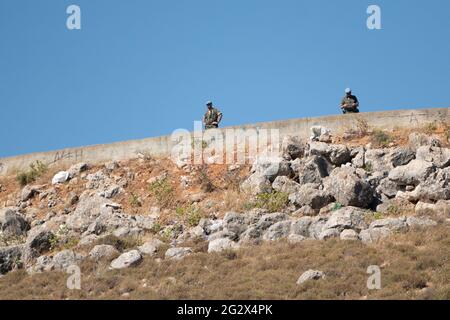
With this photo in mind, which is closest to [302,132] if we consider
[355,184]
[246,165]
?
[246,165]

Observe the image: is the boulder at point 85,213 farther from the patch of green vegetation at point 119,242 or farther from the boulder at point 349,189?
the boulder at point 349,189

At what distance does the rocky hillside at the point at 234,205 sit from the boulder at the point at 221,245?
26 mm

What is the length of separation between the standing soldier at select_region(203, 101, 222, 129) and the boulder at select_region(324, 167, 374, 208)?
665cm

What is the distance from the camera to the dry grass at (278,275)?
60.1 ft

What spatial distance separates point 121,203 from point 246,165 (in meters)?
3.94

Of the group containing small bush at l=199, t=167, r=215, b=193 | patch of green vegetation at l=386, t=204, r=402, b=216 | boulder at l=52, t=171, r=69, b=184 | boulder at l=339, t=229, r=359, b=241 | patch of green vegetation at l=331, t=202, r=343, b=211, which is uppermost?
boulder at l=52, t=171, r=69, b=184

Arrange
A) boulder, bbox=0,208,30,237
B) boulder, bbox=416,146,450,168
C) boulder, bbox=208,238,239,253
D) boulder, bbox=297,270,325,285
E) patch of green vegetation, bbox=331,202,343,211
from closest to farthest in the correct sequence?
boulder, bbox=297,270,325,285
boulder, bbox=208,238,239,253
patch of green vegetation, bbox=331,202,343,211
boulder, bbox=416,146,450,168
boulder, bbox=0,208,30,237

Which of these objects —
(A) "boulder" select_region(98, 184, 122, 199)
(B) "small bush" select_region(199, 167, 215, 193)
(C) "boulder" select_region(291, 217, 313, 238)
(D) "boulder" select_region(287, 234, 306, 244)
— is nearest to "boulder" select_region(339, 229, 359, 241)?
(D) "boulder" select_region(287, 234, 306, 244)


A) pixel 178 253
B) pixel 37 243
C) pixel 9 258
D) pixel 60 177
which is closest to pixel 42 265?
pixel 9 258

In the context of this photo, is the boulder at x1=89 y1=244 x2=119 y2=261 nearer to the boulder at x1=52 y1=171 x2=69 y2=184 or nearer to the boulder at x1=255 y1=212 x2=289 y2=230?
the boulder at x1=255 y1=212 x2=289 y2=230

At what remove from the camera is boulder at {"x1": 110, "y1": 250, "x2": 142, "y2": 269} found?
2122cm

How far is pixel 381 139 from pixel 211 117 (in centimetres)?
595

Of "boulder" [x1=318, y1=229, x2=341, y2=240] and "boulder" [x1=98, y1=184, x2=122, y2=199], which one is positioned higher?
"boulder" [x1=98, y1=184, x2=122, y2=199]

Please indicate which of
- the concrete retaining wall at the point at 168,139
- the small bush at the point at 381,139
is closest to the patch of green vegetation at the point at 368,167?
the small bush at the point at 381,139
